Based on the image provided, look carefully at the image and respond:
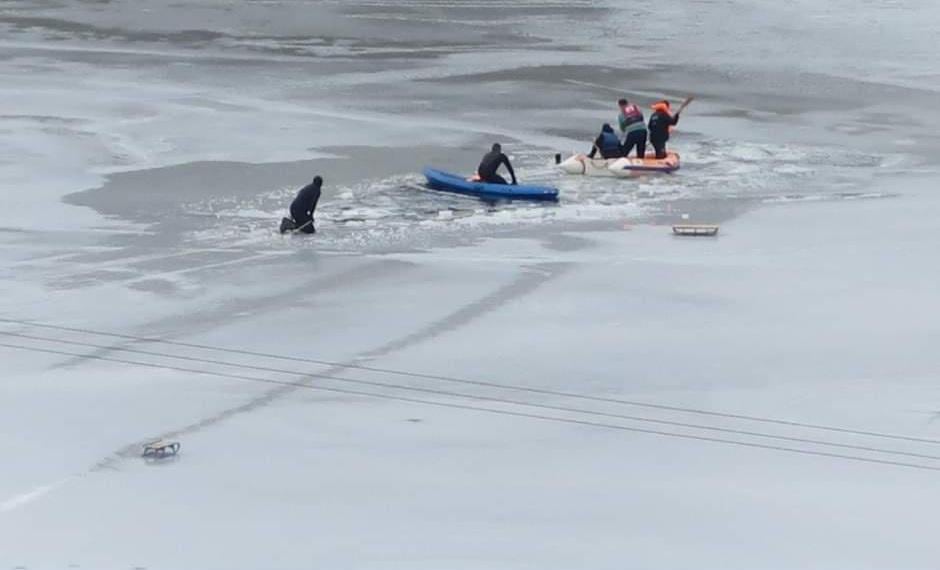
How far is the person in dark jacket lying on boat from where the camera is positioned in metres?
26.3

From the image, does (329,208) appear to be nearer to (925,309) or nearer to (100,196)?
(100,196)

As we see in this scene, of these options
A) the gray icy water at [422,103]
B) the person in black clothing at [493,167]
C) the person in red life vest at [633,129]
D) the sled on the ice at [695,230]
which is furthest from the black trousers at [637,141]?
the sled on the ice at [695,230]

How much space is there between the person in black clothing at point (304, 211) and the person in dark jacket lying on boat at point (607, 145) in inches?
239

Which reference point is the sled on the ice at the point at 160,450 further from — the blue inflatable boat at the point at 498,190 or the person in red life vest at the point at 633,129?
the person in red life vest at the point at 633,129

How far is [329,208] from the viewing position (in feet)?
76.1

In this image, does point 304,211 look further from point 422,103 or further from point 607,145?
point 422,103

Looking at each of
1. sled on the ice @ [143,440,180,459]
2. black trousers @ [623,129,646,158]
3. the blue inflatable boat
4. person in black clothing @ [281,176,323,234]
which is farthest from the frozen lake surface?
black trousers @ [623,129,646,158]

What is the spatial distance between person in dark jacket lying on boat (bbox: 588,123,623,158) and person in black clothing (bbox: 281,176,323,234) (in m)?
6.07

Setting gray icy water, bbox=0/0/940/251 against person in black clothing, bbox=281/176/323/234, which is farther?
gray icy water, bbox=0/0/940/251

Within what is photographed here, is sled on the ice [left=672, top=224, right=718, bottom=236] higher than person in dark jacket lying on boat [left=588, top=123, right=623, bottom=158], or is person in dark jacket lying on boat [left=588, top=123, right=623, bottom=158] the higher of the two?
person in dark jacket lying on boat [left=588, top=123, right=623, bottom=158]

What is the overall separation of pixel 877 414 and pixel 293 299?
20.6 feet

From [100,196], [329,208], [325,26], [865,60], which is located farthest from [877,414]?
[325,26]

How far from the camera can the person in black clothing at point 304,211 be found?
70.0 feet

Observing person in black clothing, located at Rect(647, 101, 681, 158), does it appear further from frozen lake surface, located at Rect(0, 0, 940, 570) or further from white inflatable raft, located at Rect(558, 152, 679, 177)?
white inflatable raft, located at Rect(558, 152, 679, 177)
